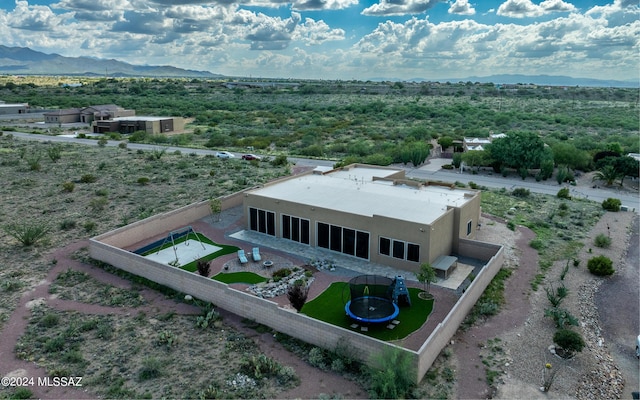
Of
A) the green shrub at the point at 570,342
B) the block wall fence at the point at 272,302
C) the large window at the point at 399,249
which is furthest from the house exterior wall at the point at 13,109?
the green shrub at the point at 570,342

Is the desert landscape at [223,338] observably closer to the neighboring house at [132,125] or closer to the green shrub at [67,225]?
the green shrub at [67,225]

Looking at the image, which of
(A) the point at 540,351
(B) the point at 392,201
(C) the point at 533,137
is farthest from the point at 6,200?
(C) the point at 533,137

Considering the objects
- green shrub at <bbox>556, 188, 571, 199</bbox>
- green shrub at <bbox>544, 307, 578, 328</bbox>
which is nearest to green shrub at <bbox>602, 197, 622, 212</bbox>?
green shrub at <bbox>556, 188, 571, 199</bbox>

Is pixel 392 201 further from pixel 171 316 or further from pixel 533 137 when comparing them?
pixel 533 137

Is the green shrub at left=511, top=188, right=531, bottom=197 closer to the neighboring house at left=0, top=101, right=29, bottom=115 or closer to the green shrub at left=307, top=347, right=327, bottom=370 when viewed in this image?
the green shrub at left=307, top=347, right=327, bottom=370

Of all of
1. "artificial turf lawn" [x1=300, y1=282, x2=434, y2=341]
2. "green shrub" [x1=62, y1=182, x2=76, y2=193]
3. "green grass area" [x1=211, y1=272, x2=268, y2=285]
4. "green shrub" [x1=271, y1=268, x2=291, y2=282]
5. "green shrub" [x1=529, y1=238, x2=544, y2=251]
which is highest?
"green shrub" [x1=62, y1=182, x2=76, y2=193]

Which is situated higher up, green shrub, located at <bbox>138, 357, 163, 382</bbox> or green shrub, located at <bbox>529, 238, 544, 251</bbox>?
green shrub, located at <bbox>529, 238, 544, 251</bbox>

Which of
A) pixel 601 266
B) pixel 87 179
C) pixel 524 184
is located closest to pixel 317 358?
pixel 601 266
